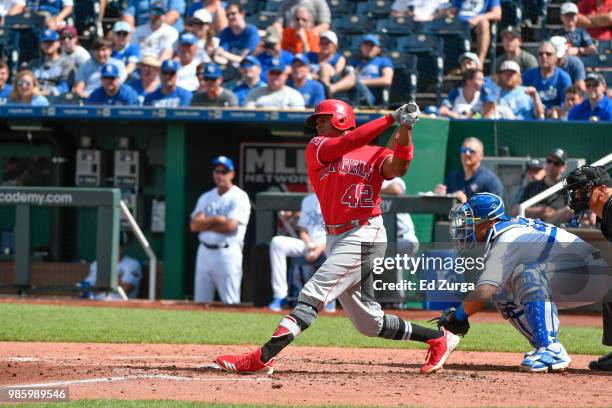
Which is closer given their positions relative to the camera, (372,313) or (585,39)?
(372,313)

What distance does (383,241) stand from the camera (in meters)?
6.80

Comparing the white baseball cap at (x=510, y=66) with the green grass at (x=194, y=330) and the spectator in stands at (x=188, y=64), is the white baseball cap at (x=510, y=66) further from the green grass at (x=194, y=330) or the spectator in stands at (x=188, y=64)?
the spectator in stands at (x=188, y=64)

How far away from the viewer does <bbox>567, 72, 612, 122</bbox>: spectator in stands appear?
12.2m

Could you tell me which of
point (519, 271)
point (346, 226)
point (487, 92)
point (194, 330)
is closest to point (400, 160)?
point (346, 226)

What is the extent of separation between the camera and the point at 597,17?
14.1 metres

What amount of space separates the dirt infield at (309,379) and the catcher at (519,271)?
0.25 m

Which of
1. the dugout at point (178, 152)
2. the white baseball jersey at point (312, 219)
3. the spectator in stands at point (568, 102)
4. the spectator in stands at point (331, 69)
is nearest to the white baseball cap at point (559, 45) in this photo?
the spectator in stands at point (568, 102)

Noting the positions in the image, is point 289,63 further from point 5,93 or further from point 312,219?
point 5,93

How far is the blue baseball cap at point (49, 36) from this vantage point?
1524 centimetres

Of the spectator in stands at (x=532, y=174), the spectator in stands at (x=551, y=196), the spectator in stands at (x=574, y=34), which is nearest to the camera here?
the spectator in stands at (x=551, y=196)

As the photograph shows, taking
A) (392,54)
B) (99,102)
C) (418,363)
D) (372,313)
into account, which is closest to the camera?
(372,313)

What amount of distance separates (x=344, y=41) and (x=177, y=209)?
3978mm

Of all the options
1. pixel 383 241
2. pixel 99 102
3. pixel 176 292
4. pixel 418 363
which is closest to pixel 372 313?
pixel 383 241

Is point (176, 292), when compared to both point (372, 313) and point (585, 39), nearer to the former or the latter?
point (585, 39)
